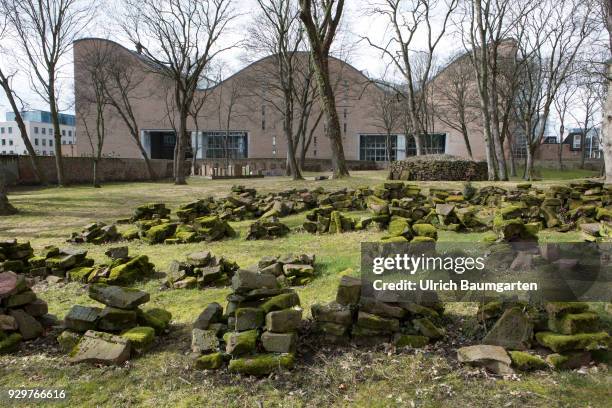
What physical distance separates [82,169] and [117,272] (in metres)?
29.1

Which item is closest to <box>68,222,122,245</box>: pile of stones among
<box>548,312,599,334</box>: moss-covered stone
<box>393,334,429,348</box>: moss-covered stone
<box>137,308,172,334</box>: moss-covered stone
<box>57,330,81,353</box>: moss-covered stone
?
<box>137,308,172,334</box>: moss-covered stone

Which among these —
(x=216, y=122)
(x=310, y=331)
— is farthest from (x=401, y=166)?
(x=216, y=122)

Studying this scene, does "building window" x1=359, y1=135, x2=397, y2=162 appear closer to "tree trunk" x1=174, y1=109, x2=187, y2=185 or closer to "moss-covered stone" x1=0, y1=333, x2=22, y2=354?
"tree trunk" x1=174, y1=109, x2=187, y2=185

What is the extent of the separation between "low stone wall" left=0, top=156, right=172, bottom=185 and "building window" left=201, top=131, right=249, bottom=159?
21050 mm

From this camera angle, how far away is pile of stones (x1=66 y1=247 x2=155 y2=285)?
6.96 meters

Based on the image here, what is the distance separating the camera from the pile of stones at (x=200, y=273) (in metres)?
6.60

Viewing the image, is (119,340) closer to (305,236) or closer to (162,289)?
(162,289)

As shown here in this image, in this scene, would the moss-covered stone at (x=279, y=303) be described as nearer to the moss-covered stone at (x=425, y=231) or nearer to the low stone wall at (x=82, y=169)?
the moss-covered stone at (x=425, y=231)

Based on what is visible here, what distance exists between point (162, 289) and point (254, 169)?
152 ft

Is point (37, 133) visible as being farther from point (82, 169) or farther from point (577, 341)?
point (577, 341)

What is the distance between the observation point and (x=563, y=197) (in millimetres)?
10617

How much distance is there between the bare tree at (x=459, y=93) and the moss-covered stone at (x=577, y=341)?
4023 cm

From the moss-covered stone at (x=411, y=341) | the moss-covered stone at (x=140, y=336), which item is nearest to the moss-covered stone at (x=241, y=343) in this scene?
the moss-covered stone at (x=140, y=336)

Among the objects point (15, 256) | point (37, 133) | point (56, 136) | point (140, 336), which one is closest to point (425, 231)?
point (140, 336)
